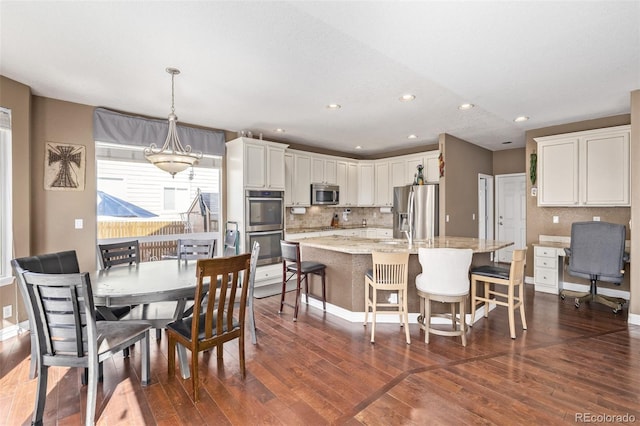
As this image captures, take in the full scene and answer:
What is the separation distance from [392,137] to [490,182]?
2.79 meters

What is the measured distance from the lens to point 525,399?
7.03ft

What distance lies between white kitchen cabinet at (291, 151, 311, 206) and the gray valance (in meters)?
1.59

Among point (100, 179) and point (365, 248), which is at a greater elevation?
point (100, 179)

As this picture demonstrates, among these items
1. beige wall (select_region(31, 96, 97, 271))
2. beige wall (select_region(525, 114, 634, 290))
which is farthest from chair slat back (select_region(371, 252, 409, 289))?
beige wall (select_region(31, 96, 97, 271))

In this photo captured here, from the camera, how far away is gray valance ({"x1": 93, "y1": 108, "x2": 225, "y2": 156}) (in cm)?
399

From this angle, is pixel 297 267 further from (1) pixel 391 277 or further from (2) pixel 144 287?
(2) pixel 144 287

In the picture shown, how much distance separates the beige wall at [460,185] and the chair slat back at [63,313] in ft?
16.9

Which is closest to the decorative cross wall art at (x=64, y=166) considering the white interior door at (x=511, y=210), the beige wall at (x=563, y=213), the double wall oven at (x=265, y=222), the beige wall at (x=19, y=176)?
the beige wall at (x=19, y=176)

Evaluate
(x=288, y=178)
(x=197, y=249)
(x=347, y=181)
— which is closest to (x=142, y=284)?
(x=197, y=249)

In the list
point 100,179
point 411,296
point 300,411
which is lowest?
point 300,411

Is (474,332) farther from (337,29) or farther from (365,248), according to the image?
(337,29)

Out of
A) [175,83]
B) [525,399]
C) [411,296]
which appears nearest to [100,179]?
[175,83]

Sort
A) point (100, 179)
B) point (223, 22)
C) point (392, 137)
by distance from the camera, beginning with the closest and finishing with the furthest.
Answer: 1. point (223, 22)
2. point (100, 179)
3. point (392, 137)

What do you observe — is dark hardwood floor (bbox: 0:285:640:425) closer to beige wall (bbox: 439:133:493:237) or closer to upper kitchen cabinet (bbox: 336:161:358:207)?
beige wall (bbox: 439:133:493:237)
